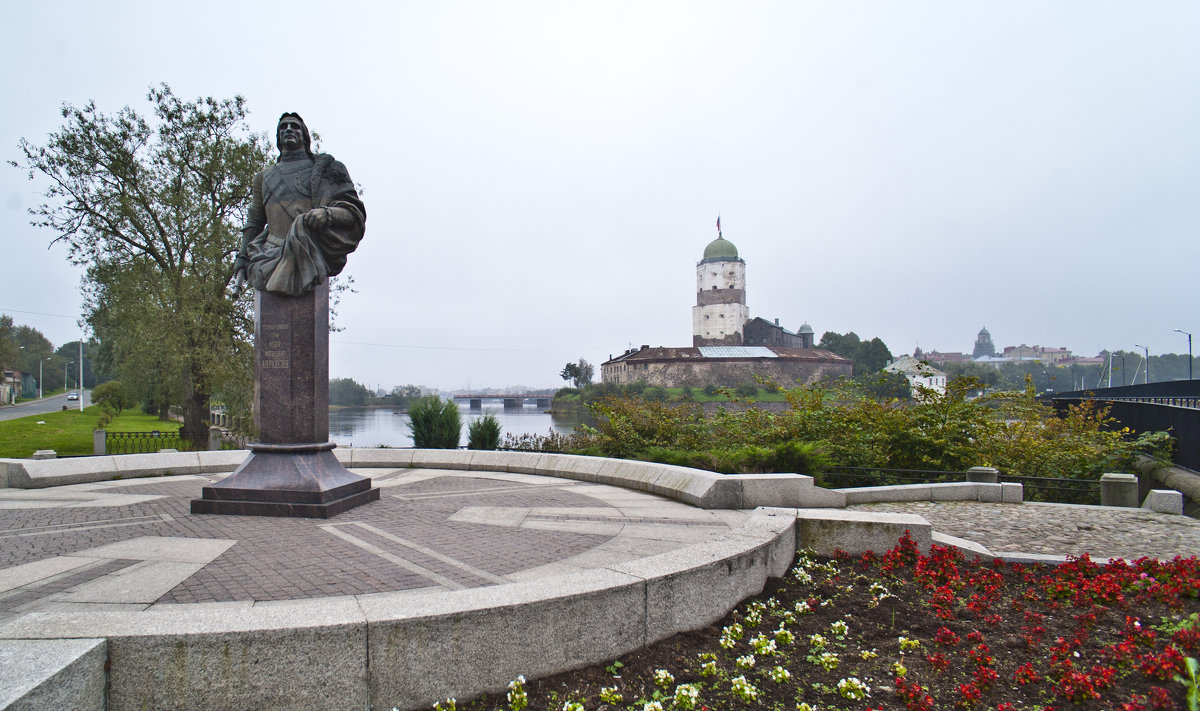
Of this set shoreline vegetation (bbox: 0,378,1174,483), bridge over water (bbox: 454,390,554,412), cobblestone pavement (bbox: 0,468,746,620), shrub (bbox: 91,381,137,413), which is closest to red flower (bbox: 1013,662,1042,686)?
cobblestone pavement (bbox: 0,468,746,620)

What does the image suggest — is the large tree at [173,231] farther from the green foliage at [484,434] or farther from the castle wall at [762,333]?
the castle wall at [762,333]

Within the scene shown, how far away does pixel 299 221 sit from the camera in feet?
22.1

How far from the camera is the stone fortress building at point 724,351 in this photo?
8862 cm

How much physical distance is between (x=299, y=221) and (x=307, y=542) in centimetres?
345

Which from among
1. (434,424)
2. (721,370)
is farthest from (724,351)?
(434,424)

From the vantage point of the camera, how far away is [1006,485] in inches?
340

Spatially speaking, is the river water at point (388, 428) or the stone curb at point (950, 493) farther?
the river water at point (388, 428)

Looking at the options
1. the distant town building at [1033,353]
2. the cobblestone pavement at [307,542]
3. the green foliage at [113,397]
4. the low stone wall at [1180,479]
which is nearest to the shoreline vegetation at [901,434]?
the low stone wall at [1180,479]

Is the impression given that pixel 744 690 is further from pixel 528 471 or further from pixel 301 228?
pixel 528 471

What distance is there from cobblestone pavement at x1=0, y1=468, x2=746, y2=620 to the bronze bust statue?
8.27ft

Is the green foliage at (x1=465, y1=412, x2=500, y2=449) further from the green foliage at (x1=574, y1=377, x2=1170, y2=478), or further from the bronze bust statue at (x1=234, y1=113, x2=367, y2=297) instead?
the bronze bust statue at (x1=234, y1=113, x2=367, y2=297)

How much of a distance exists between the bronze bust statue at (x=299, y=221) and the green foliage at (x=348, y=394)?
66414 mm

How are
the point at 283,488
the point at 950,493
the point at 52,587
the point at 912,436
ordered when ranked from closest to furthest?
1. the point at 52,587
2. the point at 283,488
3. the point at 950,493
4. the point at 912,436

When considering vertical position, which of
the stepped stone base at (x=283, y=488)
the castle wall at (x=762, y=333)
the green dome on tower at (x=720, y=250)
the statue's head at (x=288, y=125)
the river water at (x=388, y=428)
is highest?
the green dome on tower at (x=720, y=250)
